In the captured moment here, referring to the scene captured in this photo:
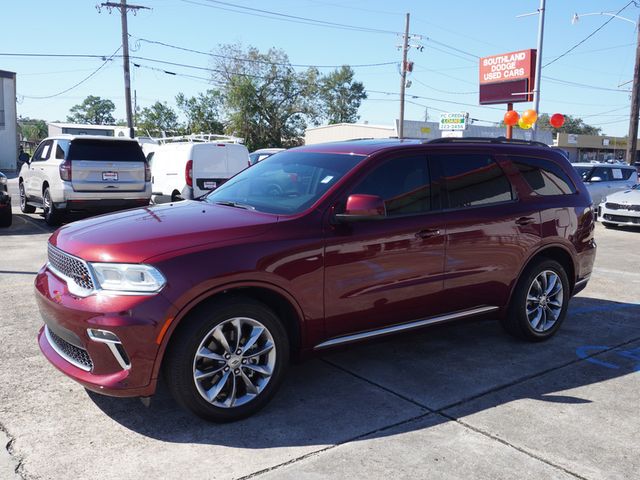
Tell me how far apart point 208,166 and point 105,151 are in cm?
241

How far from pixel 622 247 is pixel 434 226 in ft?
28.6

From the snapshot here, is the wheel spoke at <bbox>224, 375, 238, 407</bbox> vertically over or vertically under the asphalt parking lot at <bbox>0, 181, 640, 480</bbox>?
over

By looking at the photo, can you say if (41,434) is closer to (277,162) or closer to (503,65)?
(277,162)

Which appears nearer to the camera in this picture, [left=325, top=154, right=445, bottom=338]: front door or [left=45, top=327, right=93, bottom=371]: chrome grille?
[left=45, top=327, right=93, bottom=371]: chrome grille

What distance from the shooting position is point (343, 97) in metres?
76.2

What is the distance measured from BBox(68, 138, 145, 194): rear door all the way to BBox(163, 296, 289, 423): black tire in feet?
28.4

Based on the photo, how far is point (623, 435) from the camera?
354 cm

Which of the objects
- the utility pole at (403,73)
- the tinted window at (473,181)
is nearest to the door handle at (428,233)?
the tinted window at (473,181)

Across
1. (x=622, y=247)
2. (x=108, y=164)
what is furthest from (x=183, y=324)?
(x=622, y=247)

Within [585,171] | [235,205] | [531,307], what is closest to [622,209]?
[585,171]

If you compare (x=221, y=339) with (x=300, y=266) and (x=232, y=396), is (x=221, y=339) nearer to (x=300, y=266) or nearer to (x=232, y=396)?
(x=232, y=396)

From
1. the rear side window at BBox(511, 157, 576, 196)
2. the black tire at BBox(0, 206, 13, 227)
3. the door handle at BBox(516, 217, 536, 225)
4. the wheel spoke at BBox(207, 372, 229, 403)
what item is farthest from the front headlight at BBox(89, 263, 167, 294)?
the black tire at BBox(0, 206, 13, 227)

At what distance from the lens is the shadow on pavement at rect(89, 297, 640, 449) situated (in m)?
3.53

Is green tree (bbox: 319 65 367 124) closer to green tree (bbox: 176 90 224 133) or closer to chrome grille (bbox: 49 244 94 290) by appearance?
green tree (bbox: 176 90 224 133)
